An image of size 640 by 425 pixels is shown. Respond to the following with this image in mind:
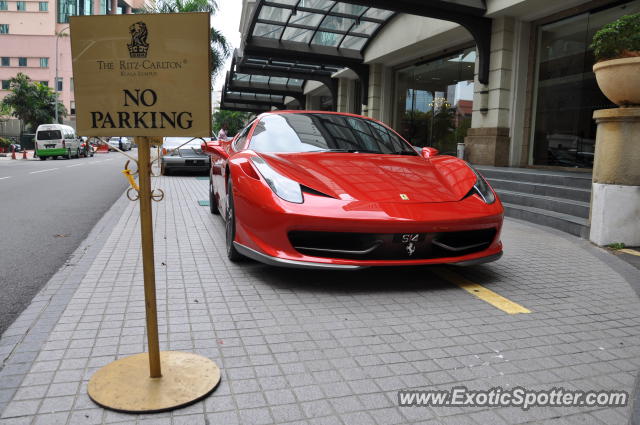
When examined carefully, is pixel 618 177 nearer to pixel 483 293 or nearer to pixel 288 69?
pixel 483 293

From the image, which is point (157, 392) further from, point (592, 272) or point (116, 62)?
point (592, 272)

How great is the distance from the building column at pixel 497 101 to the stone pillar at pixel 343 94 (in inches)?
414

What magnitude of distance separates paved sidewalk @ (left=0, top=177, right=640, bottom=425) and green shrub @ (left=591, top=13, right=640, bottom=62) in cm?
222

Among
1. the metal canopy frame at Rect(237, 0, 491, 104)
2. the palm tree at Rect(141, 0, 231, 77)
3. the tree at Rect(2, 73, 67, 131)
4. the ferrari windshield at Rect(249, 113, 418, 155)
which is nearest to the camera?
the ferrari windshield at Rect(249, 113, 418, 155)

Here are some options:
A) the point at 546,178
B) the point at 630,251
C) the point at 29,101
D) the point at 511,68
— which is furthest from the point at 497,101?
the point at 29,101

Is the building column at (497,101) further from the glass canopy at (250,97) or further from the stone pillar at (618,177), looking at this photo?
the glass canopy at (250,97)

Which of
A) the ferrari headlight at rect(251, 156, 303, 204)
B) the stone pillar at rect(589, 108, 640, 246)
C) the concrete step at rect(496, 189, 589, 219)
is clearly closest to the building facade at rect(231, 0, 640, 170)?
the concrete step at rect(496, 189, 589, 219)

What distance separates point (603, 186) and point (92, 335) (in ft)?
16.9

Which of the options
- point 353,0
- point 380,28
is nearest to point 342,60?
point 380,28

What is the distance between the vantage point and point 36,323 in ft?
10.4

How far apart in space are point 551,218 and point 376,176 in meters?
3.83

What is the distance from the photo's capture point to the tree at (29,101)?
1757 inches

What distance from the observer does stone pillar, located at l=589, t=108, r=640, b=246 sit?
5348mm

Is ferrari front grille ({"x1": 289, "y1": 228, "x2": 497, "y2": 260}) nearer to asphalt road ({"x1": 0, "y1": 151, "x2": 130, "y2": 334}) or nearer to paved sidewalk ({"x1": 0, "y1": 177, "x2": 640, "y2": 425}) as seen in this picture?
paved sidewalk ({"x1": 0, "y1": 177, "x2": 640, "y2": 425})
